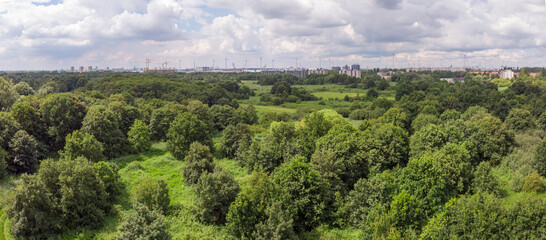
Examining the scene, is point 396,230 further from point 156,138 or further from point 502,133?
point 156,138

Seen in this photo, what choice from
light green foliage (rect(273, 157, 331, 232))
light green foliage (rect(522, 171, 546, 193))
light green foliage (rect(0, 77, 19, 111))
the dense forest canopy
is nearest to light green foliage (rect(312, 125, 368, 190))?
the dense forest canopy

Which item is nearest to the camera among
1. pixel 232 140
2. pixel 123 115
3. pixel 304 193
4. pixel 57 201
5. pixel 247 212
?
pixel 247 212

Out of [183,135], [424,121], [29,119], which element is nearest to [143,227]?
[183,135]

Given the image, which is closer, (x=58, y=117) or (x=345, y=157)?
(x=345, y=157)

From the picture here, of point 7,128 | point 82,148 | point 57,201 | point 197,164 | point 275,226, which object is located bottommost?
point 275,226

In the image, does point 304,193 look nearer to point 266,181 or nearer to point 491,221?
point 266,181
